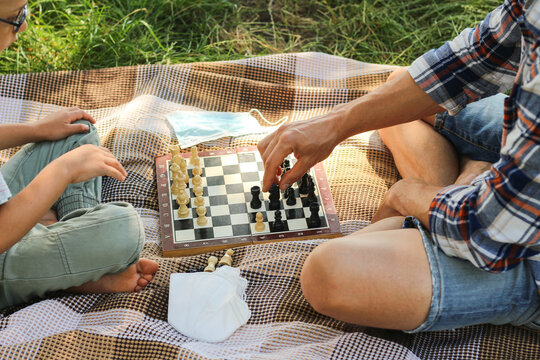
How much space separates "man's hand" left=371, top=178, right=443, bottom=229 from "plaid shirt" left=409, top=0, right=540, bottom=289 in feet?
0.40

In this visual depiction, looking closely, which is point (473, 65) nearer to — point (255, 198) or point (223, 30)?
point (255, 198)

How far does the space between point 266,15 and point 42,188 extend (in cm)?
197

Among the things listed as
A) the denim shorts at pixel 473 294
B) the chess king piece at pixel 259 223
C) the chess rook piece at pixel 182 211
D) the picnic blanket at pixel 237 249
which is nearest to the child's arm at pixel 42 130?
the picnic blanket at pixel 237 249

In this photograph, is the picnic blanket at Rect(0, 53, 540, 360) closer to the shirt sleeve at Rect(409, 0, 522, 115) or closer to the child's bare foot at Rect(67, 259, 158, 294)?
the child's bare foot at Rect(67, 259, 158, 294)

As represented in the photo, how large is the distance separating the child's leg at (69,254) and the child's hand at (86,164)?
4.4 inches

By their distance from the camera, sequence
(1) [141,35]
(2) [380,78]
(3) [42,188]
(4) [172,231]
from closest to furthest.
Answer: (3) [42,188] < (4) [172,231] < (2) [380,78] < (1) [141,35]

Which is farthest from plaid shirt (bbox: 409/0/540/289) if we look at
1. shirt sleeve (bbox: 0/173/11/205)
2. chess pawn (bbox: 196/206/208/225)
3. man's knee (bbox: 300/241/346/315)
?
shirt sleeve (bbox: 0/173/11/205)

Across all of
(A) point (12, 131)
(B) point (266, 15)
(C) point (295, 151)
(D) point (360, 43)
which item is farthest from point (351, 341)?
(B) point (266, 15)

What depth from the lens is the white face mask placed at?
168 centimetres

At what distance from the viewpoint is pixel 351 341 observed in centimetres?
163

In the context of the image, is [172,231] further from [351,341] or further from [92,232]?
[351,341]

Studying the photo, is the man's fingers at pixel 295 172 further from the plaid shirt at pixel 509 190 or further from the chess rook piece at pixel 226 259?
the plaid shirt at pixel 509 190

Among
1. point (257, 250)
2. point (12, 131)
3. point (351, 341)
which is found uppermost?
point (12, 131)

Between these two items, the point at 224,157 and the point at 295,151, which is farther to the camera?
the point at 224,157
